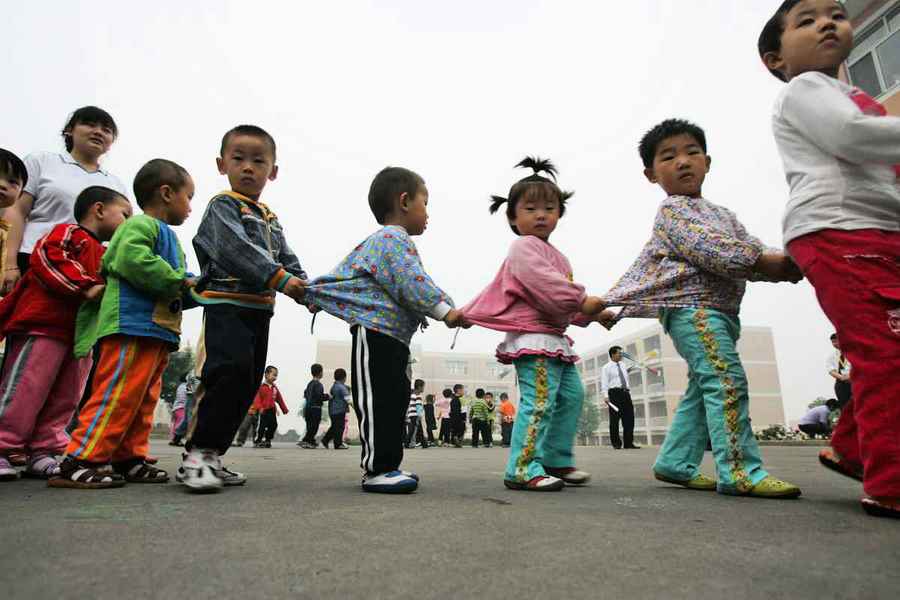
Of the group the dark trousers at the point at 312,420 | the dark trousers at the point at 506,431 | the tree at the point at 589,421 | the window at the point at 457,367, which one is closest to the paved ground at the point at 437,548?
the dark trousers at the point at 312,420

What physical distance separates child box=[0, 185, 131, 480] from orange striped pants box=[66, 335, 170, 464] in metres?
0.45

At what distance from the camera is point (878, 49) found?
1359cm

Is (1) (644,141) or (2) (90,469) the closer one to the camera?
(2) (90,469)

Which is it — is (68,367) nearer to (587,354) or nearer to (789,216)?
(789,216)

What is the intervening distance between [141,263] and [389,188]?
1323 millimetres

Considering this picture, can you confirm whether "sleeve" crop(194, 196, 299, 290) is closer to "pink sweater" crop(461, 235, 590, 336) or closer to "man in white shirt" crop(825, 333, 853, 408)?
"pink sweater" crop(461, 235, 590, 336)

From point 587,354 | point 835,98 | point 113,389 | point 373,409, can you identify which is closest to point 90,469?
point 113,389

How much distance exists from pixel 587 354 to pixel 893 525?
7662 centimetres

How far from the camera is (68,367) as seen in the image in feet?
10.9

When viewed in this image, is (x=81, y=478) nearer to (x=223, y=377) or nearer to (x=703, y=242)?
(x=223, y=377)

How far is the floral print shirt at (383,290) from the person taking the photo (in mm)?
2775

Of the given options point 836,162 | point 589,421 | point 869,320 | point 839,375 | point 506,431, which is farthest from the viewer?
point 589,421

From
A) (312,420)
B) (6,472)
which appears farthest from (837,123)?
(312,420)

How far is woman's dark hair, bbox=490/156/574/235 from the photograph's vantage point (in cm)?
332
